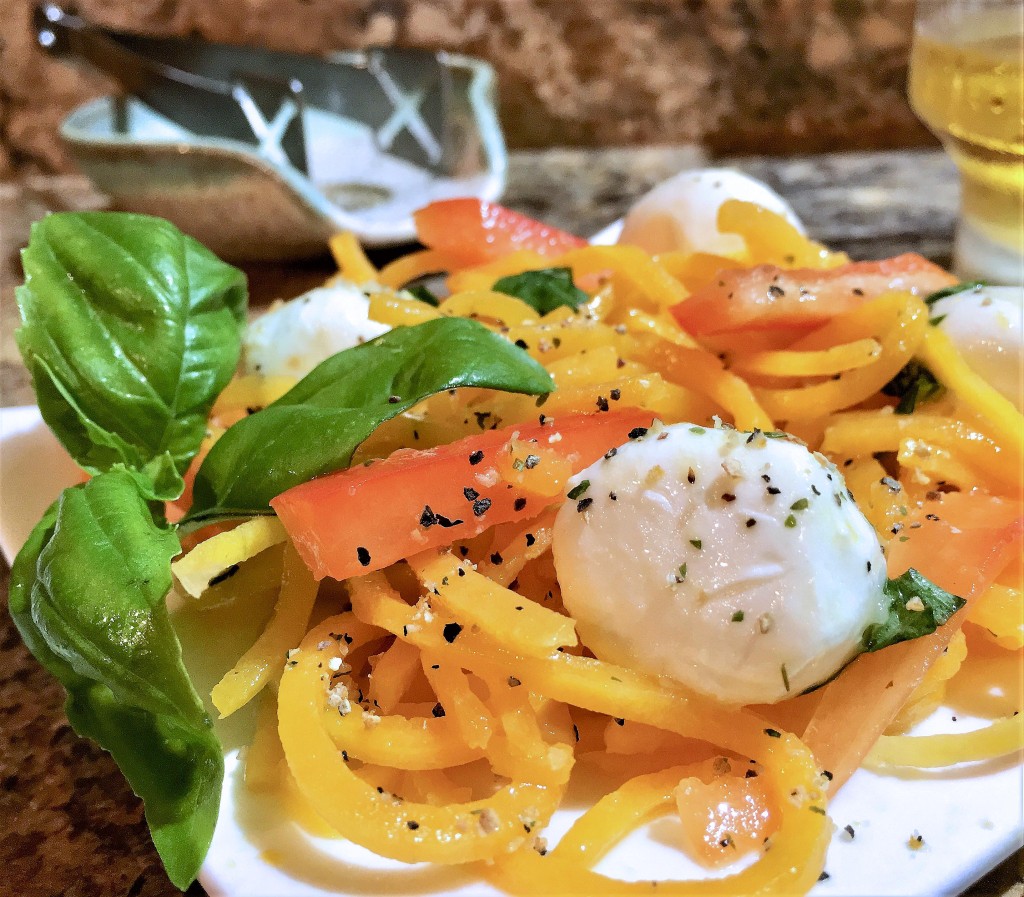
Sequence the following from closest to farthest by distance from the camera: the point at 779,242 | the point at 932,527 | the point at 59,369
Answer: the point at 932,527 < the point at 59,369 < the point at 779,242

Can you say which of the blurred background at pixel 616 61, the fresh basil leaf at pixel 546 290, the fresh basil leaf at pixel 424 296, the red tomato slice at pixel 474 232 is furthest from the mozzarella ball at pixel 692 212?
the blurred background at pixel 616 61

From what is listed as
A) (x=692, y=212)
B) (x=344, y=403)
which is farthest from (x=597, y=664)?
(x=692, y=212)

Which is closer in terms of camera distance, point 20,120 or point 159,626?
point 159,626

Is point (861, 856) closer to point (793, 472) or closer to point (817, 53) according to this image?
point (793, 472)

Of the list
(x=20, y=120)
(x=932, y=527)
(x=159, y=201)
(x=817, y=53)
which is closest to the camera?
(x=932, y=527)

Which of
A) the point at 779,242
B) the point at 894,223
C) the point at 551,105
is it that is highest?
the point at 779,242

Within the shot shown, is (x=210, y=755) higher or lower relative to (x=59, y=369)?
lower

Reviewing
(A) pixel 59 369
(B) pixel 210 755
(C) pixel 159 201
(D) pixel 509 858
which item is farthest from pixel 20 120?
(D) pixel 509 858

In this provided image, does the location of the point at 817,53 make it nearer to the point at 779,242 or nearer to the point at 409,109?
the point at 409,109
